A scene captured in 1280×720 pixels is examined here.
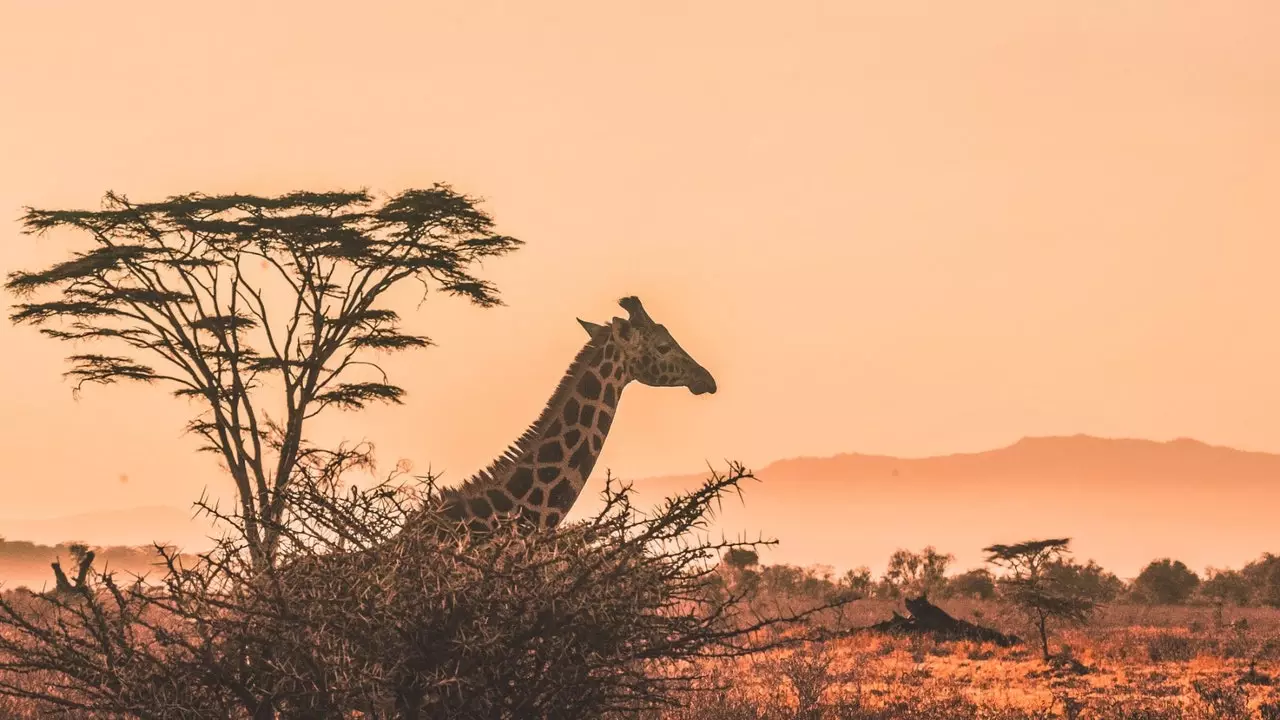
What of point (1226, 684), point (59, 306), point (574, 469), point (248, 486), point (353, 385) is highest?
point (59, 306)

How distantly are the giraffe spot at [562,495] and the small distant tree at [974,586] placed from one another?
43.0 m

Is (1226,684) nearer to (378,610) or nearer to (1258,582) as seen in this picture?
(378,610)

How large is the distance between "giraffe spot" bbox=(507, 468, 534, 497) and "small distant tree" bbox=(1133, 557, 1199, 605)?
47260 millimetres

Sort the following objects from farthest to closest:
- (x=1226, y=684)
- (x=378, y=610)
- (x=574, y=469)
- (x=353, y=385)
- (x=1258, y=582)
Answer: (x=1258, y=582), (x=353, y=385), (x=1226, y=684), (x=574, y=469), (x=378, y=610)

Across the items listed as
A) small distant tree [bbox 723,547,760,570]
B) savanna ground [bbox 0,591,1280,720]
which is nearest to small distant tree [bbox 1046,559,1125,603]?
small distant tree [bbox 723,547,760,570]

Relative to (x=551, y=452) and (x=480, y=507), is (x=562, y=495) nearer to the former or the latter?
(x=551, y=452)

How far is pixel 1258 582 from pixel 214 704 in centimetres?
5557

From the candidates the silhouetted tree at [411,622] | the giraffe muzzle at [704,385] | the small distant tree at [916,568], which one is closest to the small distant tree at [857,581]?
the small distant tree at [916,568]

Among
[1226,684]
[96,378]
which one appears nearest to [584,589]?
[1226,684]

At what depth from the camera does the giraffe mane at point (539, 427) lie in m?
11.3

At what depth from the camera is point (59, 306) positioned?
1379 inches

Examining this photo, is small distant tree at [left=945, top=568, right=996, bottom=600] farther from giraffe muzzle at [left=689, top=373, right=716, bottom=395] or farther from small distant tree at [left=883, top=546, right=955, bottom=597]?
giraffe muzzle at [left=689, top=373, right=716, bottom=395]

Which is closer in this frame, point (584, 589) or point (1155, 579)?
point (584, 589)

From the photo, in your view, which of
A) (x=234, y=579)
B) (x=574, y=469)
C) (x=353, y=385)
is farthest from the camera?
(x=353, y=385)
